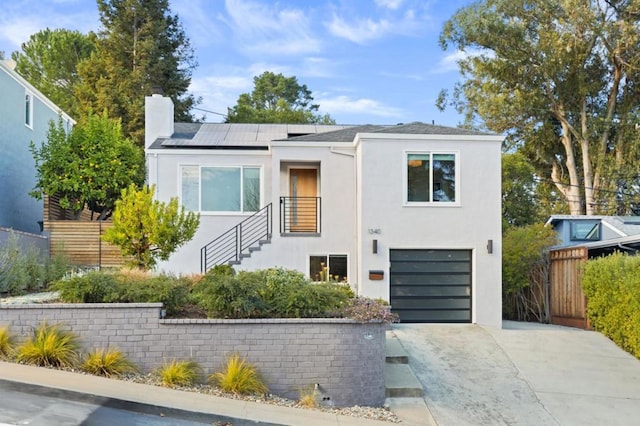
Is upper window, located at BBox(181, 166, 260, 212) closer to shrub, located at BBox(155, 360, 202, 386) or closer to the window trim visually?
the window trim

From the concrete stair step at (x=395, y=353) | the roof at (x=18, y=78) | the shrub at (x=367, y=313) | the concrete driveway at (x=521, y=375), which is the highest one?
the roof at (x=18, y=78)

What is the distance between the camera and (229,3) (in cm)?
1630

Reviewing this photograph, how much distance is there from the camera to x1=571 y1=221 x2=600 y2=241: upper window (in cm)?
1722

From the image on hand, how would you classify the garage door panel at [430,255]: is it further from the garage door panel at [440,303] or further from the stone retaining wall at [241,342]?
the stone retaining wall at [241,342]

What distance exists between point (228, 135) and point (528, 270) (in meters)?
9.65

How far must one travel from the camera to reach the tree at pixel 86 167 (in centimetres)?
1664

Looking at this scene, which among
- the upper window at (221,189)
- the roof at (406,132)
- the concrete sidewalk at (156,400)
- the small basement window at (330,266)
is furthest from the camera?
the upper window at (221,189)

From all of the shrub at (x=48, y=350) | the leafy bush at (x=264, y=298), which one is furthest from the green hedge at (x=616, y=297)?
the shrub at (x=48, y=350)

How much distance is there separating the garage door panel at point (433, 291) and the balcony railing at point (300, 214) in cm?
279

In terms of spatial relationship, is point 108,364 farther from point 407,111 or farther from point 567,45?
point 567,45

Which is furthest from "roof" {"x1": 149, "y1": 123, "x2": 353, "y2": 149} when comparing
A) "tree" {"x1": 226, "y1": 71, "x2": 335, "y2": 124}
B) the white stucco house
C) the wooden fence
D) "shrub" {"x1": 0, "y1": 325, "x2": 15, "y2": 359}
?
"tree" {"x1": 226, "y1": 71, "x2": 335, "y2": 124}

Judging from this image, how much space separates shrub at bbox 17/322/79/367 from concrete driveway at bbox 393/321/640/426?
5211mm

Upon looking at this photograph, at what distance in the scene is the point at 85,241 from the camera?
1598 cm

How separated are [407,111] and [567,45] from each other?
7.97 m
